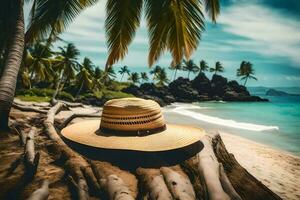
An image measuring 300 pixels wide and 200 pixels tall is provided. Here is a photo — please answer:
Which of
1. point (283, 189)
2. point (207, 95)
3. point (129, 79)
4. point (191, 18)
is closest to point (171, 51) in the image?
point (191, 18)

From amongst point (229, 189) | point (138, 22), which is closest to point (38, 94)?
point (138, 22)

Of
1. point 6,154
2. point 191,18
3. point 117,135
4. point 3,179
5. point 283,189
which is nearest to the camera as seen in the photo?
point 3,179

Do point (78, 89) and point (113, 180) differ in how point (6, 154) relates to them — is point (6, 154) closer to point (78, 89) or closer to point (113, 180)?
point (113, 180)

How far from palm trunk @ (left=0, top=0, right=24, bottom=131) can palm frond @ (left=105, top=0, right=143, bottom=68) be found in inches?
70.1

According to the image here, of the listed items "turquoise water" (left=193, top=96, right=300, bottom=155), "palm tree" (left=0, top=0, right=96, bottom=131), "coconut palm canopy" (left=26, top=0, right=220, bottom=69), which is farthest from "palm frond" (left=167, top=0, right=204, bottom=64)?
"turquoise water" (left=193, top=96, right=300, bottom=155)

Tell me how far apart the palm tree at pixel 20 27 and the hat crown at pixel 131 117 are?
8.00ft

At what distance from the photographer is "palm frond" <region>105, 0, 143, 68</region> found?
5.07 metres

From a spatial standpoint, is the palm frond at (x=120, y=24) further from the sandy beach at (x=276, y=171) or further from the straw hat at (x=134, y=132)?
the sandy beach at (x=276, y=171)

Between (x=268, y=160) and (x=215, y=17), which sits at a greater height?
(x=215, y=17)

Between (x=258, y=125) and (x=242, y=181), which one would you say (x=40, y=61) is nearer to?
(x=258, y=125)

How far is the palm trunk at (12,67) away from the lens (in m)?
4.75

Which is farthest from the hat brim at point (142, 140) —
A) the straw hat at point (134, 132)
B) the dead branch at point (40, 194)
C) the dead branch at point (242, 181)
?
the dead branch at point (40, 194)

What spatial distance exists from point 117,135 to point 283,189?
13.4 feet

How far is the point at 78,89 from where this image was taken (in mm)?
43281
